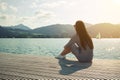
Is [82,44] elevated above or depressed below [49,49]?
above

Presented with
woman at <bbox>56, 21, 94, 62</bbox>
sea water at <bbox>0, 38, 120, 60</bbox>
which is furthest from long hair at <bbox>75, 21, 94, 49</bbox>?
sea water at <bbox>0, 38, 120, 60</bbox>

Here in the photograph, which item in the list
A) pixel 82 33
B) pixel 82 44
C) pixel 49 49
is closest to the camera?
pixel 82 33

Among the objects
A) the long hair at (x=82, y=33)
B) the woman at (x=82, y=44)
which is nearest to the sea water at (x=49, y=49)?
the woman at (x=82, y=44)

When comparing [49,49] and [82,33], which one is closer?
[82,33]

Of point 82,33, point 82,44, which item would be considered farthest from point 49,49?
point 82,33

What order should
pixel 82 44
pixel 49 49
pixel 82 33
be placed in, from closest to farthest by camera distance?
1. pixel 82 33
2. pixel 82 44
3. pixel 49 49

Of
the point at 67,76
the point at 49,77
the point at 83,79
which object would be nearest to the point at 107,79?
the point at 83,79

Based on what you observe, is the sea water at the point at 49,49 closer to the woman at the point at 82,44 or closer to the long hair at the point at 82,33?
the woman at the point at 82,44

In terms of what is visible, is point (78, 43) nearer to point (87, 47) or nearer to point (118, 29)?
point (87, 47)

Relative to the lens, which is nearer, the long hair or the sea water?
the long hair

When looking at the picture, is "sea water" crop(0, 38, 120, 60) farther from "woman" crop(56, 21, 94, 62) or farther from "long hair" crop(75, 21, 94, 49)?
"long hair" crop(75, 21, 94, 49)

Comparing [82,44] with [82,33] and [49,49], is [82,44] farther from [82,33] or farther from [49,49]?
[49,49]

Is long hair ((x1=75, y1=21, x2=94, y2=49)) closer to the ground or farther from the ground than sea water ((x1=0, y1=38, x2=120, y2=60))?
farther from the ground

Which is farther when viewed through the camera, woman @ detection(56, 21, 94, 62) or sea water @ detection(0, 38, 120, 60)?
sea water @ detection(0, 38, 120, 60)
